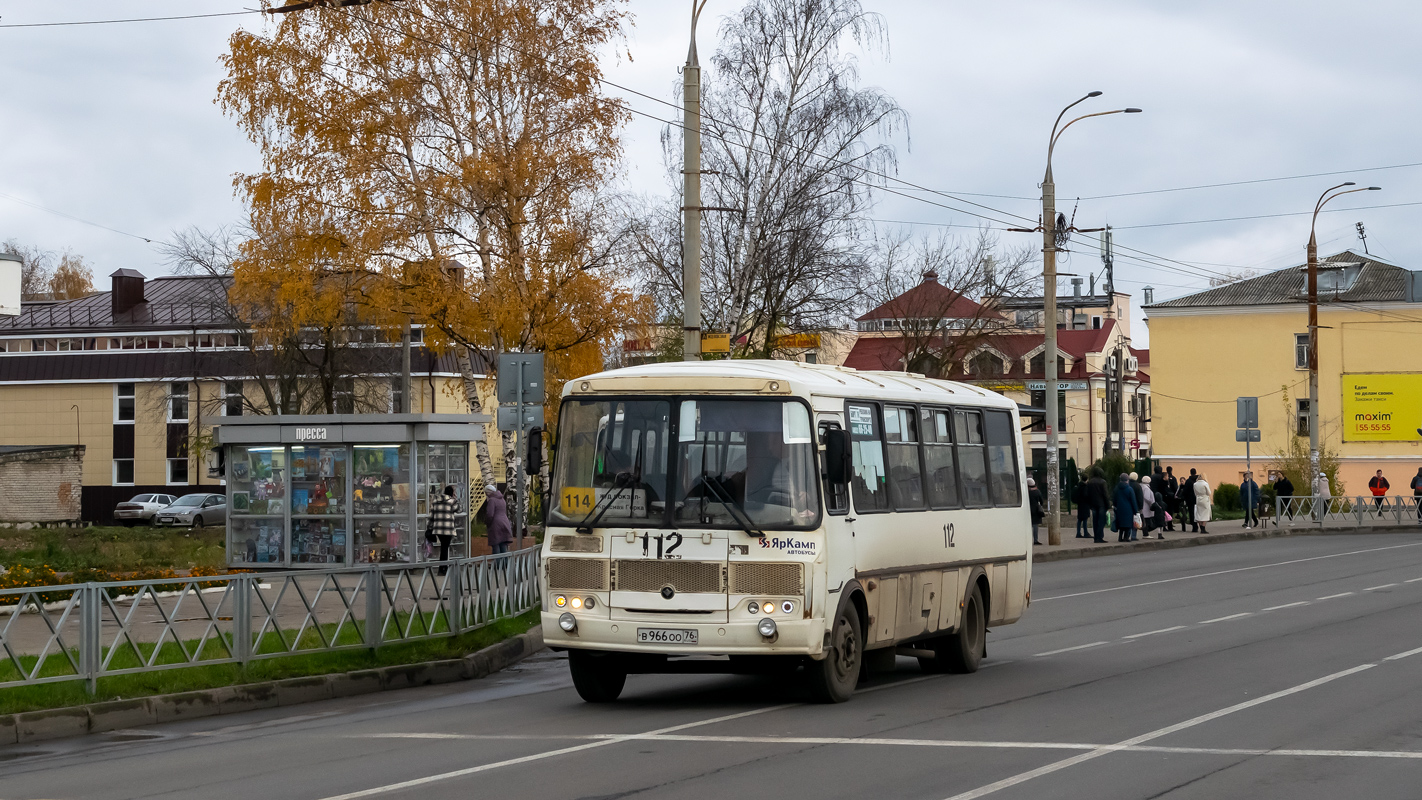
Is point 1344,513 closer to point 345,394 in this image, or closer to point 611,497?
point 345,394

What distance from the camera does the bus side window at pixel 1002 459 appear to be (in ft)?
53.7

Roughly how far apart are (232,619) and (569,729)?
408 cm

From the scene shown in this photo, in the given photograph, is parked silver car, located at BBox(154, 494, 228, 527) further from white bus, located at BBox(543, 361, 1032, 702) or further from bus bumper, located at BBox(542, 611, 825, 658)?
bus bumper, located at BBox(542, 611, 825, 658)

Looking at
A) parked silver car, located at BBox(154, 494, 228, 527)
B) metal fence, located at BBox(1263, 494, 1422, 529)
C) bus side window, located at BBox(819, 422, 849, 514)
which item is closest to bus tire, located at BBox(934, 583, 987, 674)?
bus side window, located at BBox(819, 422, 849, 514)

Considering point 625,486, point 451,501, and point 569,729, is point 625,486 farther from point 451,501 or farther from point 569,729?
point 451,501

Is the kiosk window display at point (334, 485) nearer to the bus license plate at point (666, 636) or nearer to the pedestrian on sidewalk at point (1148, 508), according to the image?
the bus license plate at point (666, 636)

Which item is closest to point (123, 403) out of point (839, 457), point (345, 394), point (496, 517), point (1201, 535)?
point (345, 394)

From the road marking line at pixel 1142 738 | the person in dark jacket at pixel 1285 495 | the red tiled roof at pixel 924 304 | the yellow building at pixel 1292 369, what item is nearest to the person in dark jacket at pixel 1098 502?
the red tiled roof at pixel 924 304

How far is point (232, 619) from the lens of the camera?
546 inches

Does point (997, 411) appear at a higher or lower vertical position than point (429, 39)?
lower

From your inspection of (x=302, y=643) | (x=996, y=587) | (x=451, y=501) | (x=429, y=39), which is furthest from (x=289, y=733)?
(x=429, y=39)

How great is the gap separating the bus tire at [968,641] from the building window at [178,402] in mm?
57098

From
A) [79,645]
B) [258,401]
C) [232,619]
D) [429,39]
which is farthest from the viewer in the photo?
[258,401]

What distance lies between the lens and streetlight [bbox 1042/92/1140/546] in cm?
3450
